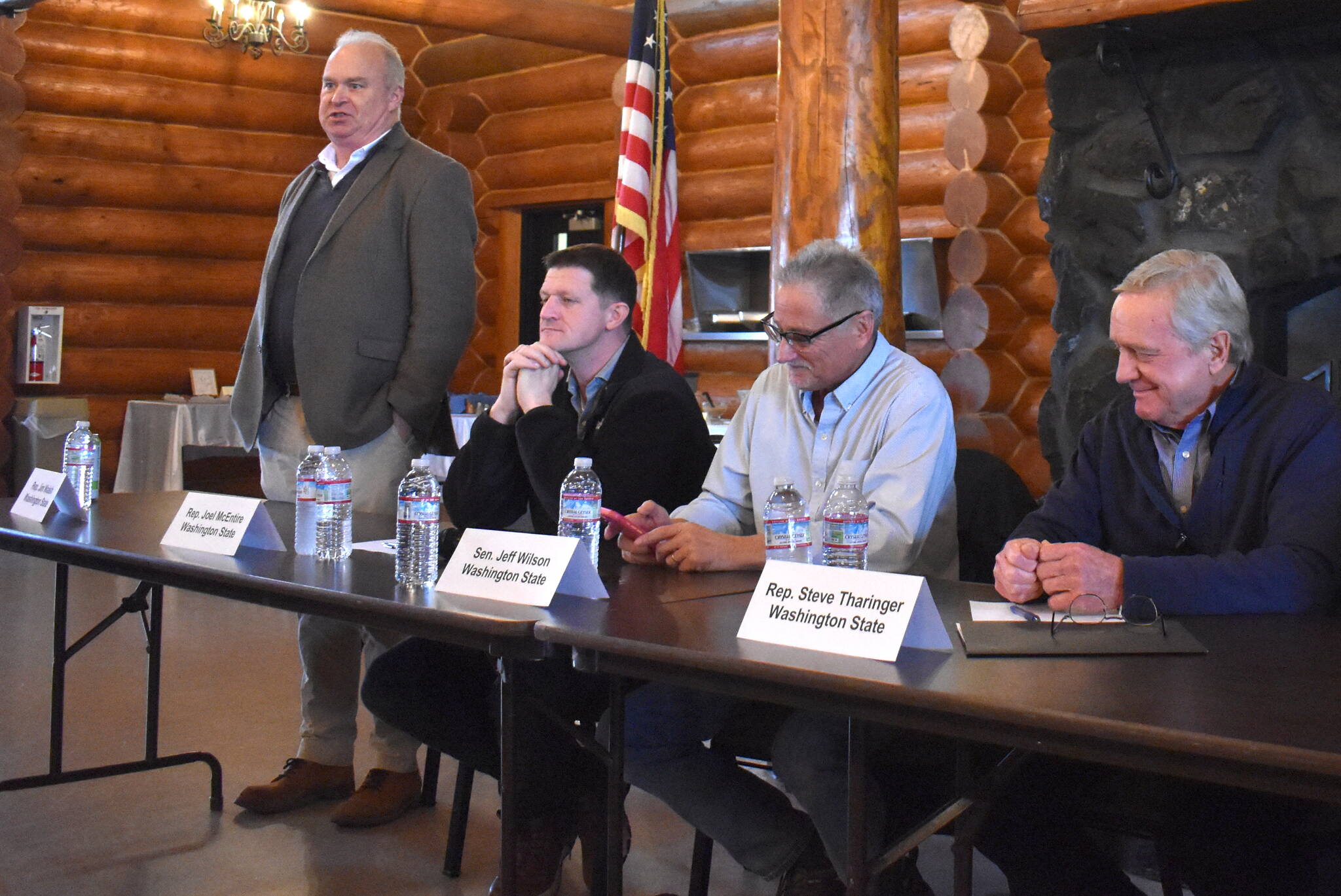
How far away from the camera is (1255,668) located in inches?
52.4

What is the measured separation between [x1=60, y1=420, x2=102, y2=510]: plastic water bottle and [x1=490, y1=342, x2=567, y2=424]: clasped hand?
87 cm

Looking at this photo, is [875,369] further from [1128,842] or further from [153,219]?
[153,219]

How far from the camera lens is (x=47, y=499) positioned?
251 centimetres

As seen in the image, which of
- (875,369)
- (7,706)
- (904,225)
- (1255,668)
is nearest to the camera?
(1255,668)

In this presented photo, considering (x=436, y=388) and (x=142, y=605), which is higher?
(x=436, y=388)

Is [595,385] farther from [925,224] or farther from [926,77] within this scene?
[926,77]

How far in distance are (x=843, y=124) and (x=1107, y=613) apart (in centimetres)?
203

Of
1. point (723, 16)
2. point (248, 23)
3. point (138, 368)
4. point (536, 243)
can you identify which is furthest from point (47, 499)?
point (536, 243)

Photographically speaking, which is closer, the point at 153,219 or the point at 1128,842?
the point at 1128,842

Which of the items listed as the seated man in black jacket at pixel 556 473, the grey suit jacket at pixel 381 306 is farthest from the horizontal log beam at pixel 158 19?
the seated man in black jacket at pixel 556 473

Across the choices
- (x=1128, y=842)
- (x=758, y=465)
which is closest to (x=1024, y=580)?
(x=758, y=465)

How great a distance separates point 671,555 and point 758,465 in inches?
14.2

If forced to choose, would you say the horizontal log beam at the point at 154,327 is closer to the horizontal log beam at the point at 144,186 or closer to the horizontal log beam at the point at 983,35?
the horizontal log beam at the point at 144,186

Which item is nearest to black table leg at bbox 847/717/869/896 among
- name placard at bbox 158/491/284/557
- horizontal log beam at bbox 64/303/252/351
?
name placard at bbox 158/491/284/557
